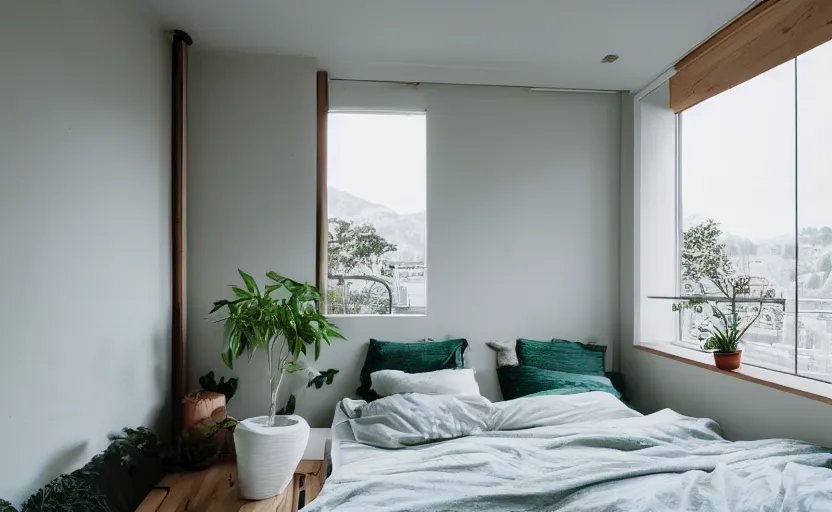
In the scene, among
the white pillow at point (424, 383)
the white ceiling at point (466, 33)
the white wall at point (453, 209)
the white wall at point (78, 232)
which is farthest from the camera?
the white wall at point (453, 209)

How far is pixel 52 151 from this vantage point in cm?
192

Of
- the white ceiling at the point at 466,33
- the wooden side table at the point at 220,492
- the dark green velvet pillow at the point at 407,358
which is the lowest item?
the wooden side table at the point at 220,492

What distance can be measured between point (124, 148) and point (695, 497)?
2.77m

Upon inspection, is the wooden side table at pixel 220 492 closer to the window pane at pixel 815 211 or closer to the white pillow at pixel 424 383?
the white pillow at pixel 424 383

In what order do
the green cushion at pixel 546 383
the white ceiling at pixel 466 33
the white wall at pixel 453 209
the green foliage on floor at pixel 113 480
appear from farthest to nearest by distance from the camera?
the white wall at pixel 453 209
the green cushion at pixel 546 383
the white ceiling at pixel 466 33
the green foliage on floor at pixel 113 480

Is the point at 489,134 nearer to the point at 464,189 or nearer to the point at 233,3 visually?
the point at 464,189

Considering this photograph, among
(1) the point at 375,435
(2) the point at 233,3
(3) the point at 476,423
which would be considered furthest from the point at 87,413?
(2) the point at 233,3

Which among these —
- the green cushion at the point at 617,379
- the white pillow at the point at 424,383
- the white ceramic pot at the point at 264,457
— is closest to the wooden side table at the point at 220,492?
the white ceramic pot at the point at 264,457

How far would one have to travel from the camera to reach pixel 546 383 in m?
3.20

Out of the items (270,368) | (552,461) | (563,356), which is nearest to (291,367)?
(270,368)

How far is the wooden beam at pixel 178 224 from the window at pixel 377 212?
36.5 inches

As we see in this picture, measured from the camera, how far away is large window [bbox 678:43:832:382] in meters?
2.47

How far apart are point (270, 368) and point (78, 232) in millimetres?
1148

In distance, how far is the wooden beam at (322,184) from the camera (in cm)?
337
